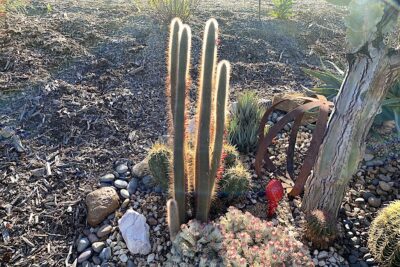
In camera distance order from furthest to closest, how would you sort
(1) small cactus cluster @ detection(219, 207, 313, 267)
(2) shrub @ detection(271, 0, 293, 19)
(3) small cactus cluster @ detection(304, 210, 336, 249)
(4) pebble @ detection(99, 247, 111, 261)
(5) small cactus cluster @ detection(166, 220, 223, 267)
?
(2) shrub @ detection(271, 0, 293, 19) < (4) pebble @ detection(99, 247, 111, 261) < (3) small cactus cluster @ detection(304, 210, 336, 249) < (5) small cactus cluster @ detection(166, 220, 223, 267) < (1) small cactus cluster @ detection(219, 207, 313, 267)

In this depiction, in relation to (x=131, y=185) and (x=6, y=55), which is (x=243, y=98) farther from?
(x=6, y=55)

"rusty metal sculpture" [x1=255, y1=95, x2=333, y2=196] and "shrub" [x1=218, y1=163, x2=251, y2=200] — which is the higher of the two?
"rusty metal sculpture" [x1=255, y1=95, x2=333, y2=196]

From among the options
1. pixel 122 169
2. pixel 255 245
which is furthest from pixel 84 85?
pixel 255 245

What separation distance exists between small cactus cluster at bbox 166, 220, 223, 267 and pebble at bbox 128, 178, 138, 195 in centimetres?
69

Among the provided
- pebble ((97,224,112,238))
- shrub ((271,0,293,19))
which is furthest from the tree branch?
shrub ((271,0,293,19))

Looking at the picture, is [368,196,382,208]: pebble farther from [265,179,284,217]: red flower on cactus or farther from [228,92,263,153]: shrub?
[228,92,263,153]: shrub

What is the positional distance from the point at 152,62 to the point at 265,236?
2742 millimetres

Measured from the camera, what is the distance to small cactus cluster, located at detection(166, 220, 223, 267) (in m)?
2.02

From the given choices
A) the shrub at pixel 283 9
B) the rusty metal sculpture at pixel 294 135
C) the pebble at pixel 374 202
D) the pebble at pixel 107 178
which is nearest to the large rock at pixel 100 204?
the pebble at pixel 107 178

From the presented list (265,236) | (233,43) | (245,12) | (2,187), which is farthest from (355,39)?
(245,12)

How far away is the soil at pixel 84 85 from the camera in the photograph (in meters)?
2.53

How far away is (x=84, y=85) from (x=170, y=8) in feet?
6.52

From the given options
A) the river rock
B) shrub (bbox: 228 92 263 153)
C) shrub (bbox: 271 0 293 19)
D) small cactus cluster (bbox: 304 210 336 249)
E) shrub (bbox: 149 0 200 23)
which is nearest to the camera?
small cactus cluster (bbox: 304 210 336 249)

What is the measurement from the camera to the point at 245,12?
21.5ft
